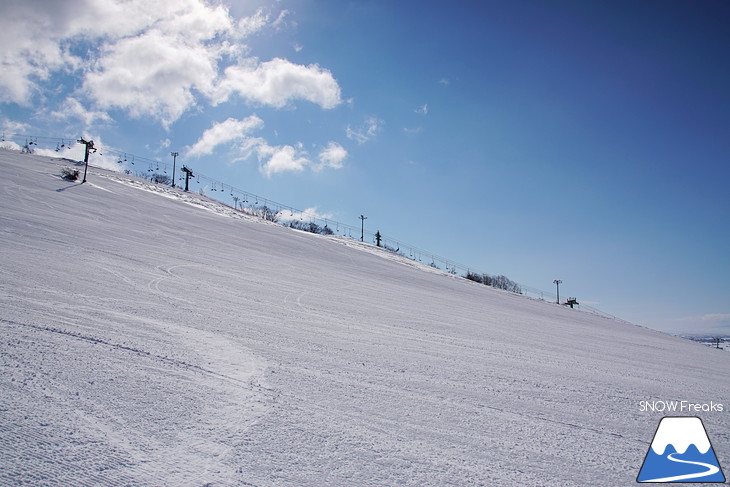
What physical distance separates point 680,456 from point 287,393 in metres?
3.53

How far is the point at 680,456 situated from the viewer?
3250mm

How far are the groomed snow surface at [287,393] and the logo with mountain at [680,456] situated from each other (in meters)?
0.09

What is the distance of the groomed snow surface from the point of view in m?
2.52

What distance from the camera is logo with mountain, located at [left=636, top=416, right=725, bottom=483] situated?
2.85 metres

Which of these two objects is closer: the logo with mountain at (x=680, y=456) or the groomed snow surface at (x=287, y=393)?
the groomed snow surface at (x=287, y=393)

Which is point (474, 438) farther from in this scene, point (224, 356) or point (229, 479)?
point (224, 356)

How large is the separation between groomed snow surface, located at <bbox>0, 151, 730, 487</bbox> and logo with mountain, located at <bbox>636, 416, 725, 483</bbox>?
0.09 meters

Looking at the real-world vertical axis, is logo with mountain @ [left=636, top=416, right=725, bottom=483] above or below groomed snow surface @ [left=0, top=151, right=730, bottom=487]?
below

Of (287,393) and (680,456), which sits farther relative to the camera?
(287,393)

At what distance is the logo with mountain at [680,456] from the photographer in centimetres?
285

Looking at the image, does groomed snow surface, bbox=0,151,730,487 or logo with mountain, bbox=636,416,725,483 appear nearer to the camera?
groomed snow surface, bbox=0,151,730,487

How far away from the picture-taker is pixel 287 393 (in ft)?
11.8

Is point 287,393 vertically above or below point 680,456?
above

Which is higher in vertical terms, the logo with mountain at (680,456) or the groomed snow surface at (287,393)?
the groomed snow surface at (287,393)
